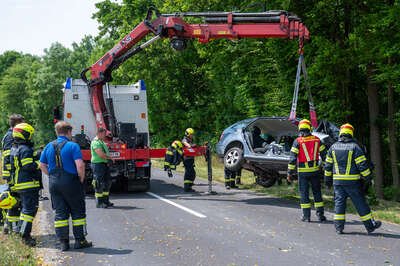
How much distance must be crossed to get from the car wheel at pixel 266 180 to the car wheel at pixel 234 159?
2061 millimetres

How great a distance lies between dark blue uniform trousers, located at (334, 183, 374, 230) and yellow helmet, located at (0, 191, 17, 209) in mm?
5124

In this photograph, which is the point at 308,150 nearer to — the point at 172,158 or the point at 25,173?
the point at 172,158

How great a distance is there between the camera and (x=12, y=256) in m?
Result: 6.61

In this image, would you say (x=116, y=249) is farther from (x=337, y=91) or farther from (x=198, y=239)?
(x=337, y=91)

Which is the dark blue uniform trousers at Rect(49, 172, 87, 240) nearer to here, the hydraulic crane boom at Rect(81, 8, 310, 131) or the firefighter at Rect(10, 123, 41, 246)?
the firefighter at Rect(10, 123, 41, 246)

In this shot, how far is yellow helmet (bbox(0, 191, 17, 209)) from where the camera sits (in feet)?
26.5

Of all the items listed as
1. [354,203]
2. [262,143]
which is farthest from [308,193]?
[262,143]

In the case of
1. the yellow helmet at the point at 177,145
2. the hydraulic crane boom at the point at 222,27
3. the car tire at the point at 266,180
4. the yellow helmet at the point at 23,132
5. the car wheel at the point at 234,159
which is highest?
the hydraulic crane boom at the point at 222,27

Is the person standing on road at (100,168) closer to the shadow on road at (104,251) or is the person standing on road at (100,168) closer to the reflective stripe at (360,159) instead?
the shadow on road at (104,251)

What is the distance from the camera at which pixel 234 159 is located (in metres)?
12.9

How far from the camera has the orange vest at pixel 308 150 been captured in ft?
31.3

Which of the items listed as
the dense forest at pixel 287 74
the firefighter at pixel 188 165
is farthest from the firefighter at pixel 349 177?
the firefighter at pixel 188 165

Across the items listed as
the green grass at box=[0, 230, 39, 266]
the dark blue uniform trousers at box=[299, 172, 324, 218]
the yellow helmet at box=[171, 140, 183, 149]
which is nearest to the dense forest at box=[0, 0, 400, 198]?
the yellow helmet at box=[171, 140, 183, 149]

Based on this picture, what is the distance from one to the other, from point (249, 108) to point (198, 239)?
15.7 meters
